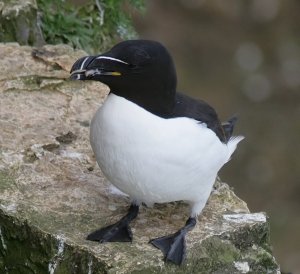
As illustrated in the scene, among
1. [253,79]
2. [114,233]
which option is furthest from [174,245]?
[253,79]

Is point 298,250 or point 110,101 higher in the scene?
point 110,101

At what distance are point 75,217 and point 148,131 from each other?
643 mm

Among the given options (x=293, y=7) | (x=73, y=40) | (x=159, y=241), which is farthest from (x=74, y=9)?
(x=293, y=7)

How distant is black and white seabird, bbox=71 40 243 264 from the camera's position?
3.56 m

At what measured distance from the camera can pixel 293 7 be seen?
11.2 m

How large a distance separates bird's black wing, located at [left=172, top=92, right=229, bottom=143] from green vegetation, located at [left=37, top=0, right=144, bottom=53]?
232cm

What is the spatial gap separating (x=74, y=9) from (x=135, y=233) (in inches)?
113

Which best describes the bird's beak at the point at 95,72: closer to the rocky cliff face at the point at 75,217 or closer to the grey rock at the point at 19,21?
the rocky cliff face at the point at 75,217

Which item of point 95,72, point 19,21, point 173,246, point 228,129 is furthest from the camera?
point 19,21

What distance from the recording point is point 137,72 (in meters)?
3.58

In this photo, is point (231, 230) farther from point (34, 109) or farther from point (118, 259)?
point (34, 109)

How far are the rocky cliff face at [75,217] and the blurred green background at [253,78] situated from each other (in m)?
3.37

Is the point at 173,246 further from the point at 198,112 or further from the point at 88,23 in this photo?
the point at 88,23

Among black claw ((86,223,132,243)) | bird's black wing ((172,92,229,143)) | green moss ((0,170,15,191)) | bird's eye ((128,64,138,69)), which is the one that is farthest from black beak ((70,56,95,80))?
green moss ((0,170,15,191))
